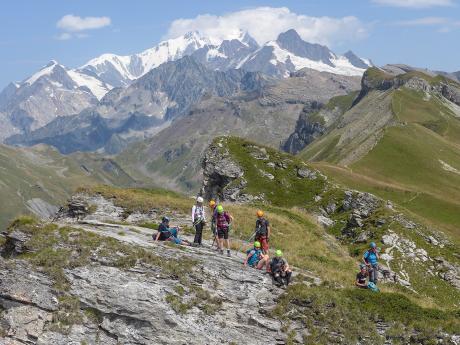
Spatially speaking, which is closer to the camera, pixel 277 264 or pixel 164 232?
pixel 277 264

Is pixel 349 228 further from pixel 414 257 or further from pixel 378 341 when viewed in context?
pixel 378 341

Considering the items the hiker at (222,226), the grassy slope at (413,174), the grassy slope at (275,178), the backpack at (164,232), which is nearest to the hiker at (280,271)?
the hiker at (222,226)

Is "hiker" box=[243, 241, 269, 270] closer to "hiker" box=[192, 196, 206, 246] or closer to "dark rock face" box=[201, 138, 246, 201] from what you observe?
"hiker" box=[192, 196, 206, 246]

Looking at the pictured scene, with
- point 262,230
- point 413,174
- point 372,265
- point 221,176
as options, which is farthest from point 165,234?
point 413,174

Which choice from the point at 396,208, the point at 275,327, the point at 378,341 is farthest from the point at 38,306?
the point at 396,208

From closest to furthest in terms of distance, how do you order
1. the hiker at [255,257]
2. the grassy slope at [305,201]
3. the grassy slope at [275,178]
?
the hiker at [255,257]
the grassy slope at [305,201]
the grassy slope at [275,178]

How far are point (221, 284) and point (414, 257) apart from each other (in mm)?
29026

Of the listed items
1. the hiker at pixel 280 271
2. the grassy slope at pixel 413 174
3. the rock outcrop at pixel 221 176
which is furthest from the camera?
the grassy slope at pixel 413 174

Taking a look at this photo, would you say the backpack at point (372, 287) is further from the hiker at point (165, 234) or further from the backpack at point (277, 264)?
the hiker at point (165, 234)

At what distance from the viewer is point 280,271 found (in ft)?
101

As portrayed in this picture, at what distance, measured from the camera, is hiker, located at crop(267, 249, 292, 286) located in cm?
3075

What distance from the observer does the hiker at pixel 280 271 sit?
30.8 m

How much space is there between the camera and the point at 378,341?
28.0 metres

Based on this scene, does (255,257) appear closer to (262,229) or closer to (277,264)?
(277,264)
